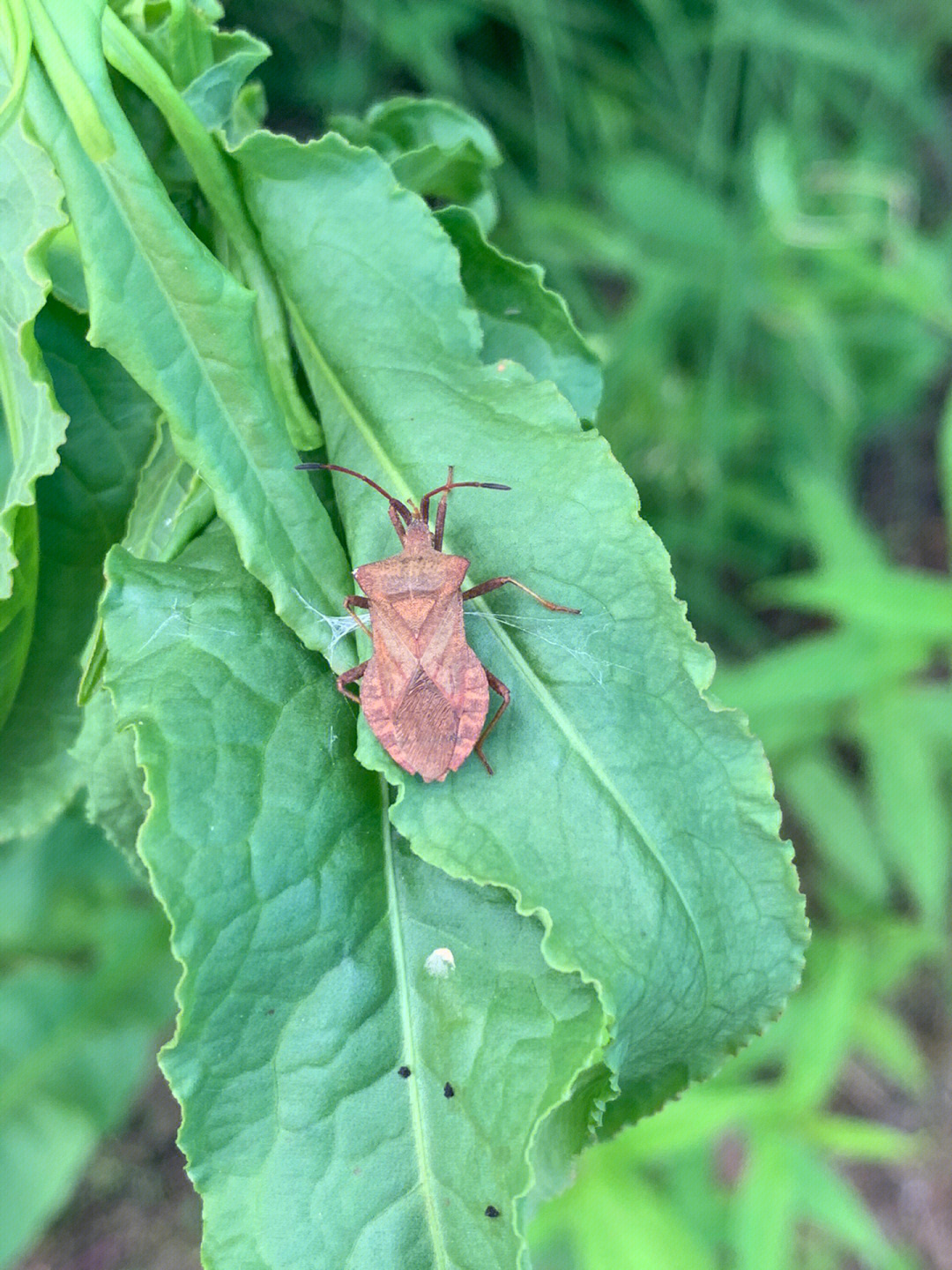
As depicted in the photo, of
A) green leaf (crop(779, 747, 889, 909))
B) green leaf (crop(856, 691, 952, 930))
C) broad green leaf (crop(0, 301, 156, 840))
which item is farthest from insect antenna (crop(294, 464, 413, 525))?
green leaf (crop(779, 747, 889, 909))

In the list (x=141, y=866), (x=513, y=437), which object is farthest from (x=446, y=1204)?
(x=513, y=437)

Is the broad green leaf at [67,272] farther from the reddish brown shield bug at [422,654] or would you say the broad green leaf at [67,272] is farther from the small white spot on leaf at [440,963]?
the small white spot on leaf at [440,963]

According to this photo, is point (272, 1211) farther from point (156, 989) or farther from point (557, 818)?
point (156, 989)

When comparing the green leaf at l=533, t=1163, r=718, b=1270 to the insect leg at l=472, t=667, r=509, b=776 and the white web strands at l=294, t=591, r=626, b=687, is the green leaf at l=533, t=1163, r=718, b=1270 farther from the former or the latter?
the white web strands at l=294, t=591, r=626, b=687

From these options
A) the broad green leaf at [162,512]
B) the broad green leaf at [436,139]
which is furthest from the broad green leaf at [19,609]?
the broad green leaf at [436,139]

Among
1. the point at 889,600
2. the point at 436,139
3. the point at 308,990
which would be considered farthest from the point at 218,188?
the point at 889,600

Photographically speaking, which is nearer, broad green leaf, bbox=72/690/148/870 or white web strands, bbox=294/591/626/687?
white web strands, bbox=294/591/626/687

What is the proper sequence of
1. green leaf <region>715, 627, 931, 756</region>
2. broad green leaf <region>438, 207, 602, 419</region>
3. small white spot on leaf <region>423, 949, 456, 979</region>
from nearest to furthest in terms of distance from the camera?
small white spot on leaf <region>423, 949, 456, 979</region>
broad green leaf <region>438, 207, 602, 419</region>
green leaf <region>715, 627, 931, 756</region>

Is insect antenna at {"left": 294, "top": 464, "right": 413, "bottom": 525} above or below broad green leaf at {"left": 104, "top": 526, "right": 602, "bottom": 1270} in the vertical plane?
above
